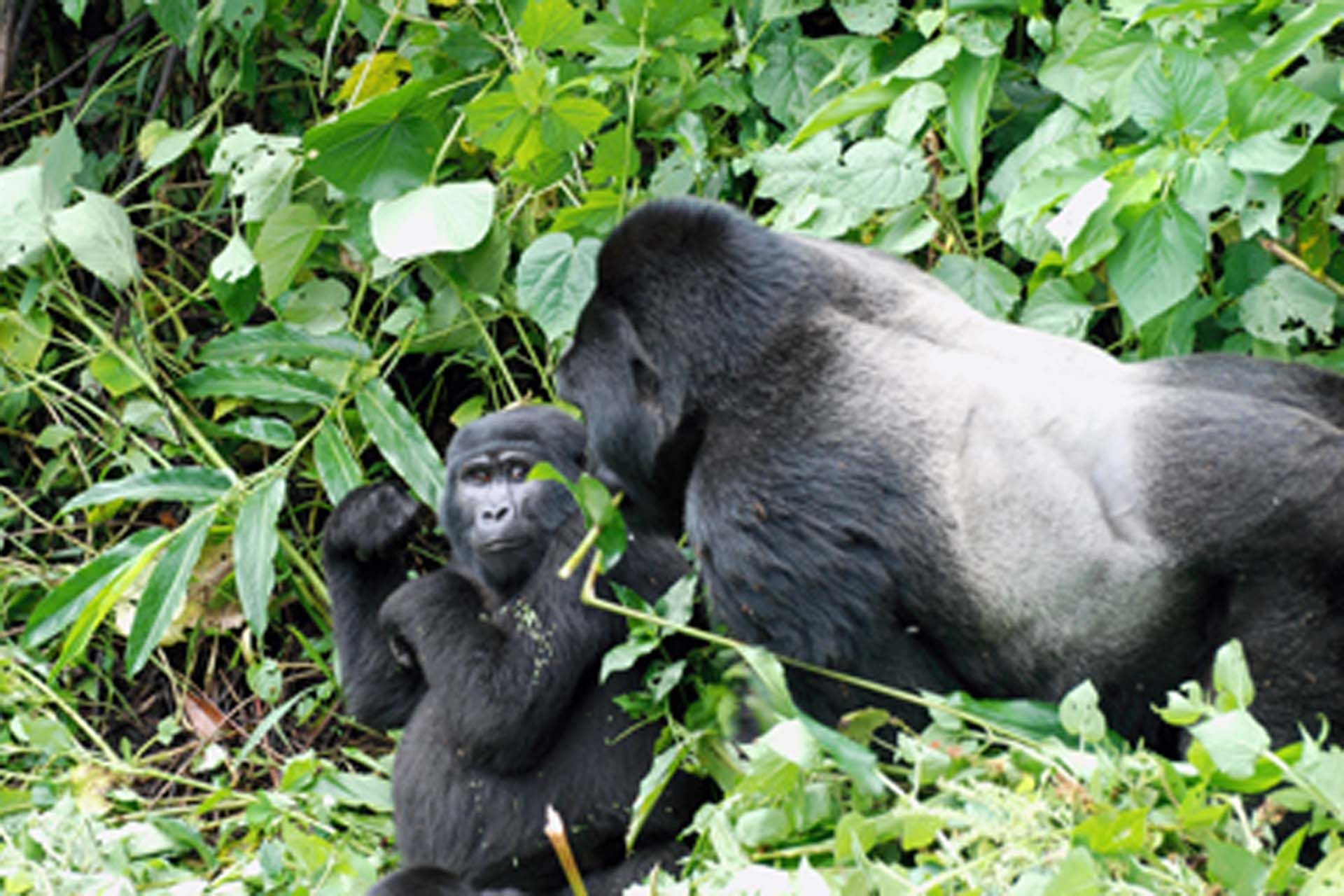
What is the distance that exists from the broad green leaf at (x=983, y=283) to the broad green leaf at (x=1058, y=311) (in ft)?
0.15

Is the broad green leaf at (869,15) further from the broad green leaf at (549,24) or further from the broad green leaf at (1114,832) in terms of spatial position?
the broad green leaf at (1114,832)

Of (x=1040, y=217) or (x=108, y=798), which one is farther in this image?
(x=108, y=798)

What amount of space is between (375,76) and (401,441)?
0.89 metres

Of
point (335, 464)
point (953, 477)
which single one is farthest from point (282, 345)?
point (953, 477)

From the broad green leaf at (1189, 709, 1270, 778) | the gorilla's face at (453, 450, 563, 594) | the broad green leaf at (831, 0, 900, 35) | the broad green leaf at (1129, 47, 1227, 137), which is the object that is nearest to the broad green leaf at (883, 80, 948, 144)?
the broad green leaf at (831, 0, 900, 35)

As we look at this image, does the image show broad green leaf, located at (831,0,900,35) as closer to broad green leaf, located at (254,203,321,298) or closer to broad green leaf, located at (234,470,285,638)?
broad green leaf, located at (254,203,321,298)

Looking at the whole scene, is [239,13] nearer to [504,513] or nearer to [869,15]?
[869,15]

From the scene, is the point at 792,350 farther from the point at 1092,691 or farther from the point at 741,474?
the point at 1092,691

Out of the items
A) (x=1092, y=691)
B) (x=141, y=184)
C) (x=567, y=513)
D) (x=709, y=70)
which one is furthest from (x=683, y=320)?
(x=141, y=184)

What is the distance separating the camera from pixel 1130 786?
206 centimetres

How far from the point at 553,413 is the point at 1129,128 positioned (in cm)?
123

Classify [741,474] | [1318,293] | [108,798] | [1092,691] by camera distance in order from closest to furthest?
[1092,691] → [741,474] → [1318,293] → [108,798]

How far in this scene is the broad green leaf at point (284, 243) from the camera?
3.72m

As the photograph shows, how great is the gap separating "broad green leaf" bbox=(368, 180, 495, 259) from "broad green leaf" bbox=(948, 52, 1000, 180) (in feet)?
3.02
